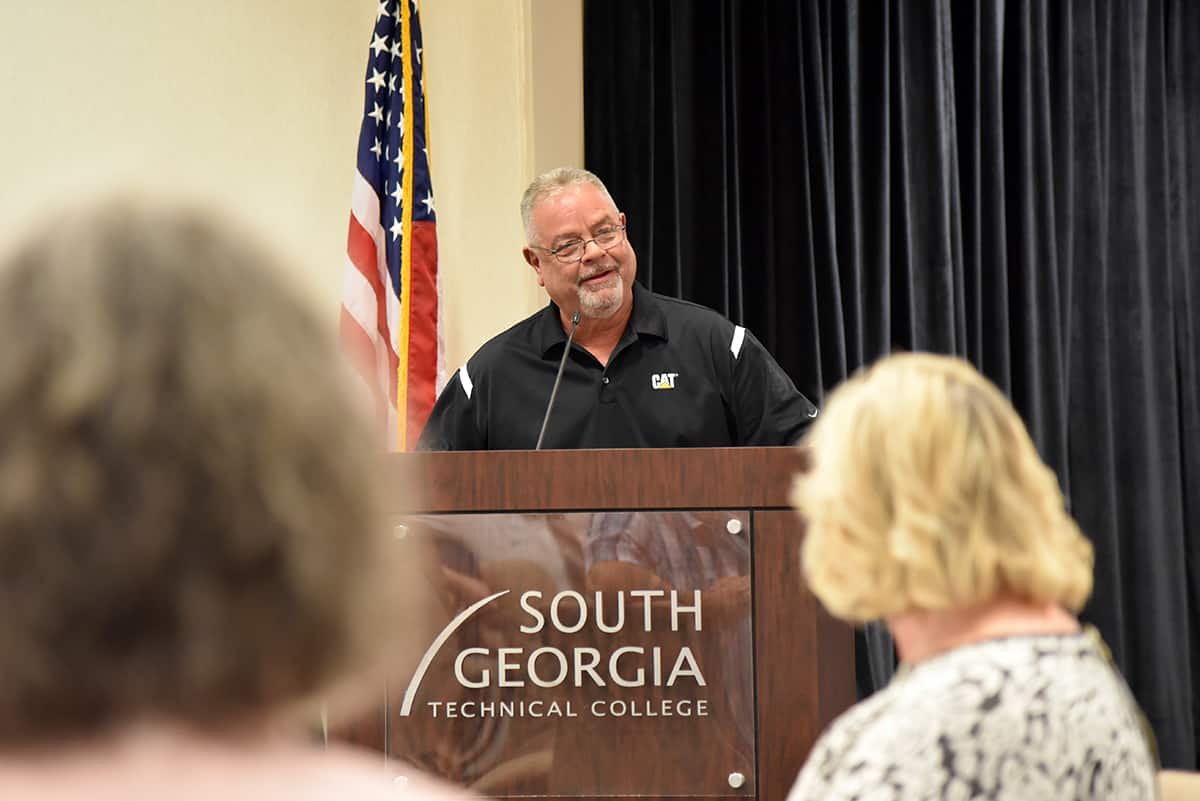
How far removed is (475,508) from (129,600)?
1616 mm

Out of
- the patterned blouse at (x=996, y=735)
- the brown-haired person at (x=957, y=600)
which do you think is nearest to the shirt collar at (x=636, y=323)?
the brown-haired person at (x=957, y=600)

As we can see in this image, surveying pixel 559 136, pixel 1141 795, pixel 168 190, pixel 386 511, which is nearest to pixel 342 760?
pixel 386 511

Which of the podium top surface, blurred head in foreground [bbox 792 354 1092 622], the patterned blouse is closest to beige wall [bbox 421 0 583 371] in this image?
the podium top surface

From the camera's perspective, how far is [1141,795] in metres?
1.46

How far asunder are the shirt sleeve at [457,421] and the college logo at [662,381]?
1.31 ft

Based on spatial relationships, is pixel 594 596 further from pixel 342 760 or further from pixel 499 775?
pixel 342 760

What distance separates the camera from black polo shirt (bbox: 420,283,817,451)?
10.6ft

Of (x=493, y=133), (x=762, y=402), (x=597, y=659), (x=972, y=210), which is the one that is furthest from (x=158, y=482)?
(x=972, y=210)

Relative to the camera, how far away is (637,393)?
3311 mm

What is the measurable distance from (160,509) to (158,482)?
0.01 metres

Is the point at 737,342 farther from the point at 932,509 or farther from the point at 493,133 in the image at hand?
the point at 932,509

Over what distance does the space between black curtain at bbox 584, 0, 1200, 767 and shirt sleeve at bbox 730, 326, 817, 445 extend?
1438mm

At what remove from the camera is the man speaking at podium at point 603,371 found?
3256 millimetres

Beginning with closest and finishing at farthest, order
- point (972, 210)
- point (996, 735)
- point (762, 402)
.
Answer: point (996, 735), point (762, 402), point (972, 210)
